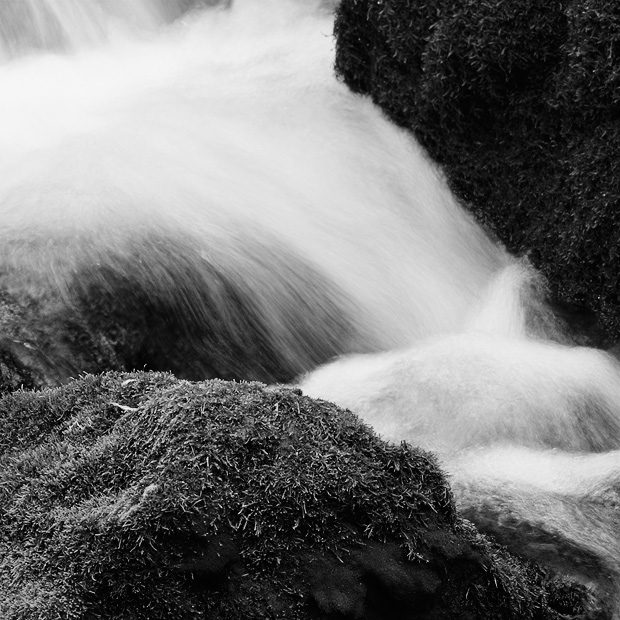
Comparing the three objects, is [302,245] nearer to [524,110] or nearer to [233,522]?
[524,110]

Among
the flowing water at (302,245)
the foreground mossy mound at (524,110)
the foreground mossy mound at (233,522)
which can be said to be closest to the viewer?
the foreground mossy mound at (233,522)

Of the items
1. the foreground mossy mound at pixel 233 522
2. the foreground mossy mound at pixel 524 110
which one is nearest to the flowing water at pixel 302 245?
the foreground mossy mound at pixel 524 110

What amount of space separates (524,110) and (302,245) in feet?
6.96

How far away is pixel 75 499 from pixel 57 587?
1.20 ft

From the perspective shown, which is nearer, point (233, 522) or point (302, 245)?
point (233, 522)

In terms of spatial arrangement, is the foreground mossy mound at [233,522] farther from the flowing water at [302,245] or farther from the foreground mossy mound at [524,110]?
the foreground mossy mound at [524,110]

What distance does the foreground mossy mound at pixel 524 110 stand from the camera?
630 cm

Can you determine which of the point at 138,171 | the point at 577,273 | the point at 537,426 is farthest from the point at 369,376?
the point at 138,171

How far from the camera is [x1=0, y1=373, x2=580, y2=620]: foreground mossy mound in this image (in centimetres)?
299

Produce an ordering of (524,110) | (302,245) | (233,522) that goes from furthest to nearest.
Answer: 1. (524,110)
2. (302,245)
3. (233,522)

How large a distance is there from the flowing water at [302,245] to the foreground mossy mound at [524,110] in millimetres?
266

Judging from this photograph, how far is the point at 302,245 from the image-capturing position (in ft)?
21.2

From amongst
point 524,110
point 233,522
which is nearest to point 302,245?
point 524,110

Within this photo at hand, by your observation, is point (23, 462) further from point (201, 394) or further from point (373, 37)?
point (373, 37)
